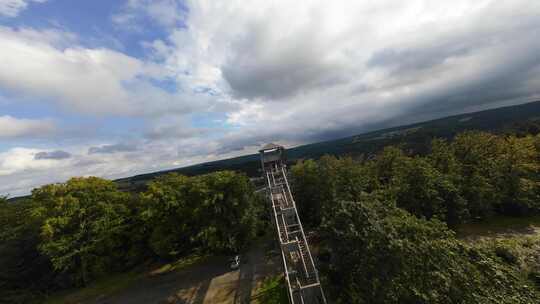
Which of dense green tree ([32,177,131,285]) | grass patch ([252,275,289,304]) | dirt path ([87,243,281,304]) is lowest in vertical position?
grass patch ([252,275,289,304])

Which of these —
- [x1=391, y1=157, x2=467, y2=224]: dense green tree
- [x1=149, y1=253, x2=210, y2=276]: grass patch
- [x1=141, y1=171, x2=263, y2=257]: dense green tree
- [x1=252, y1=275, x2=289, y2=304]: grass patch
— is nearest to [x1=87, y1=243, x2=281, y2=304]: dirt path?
[x1=252, y1=275, x2=289, y2=304]: grass patch

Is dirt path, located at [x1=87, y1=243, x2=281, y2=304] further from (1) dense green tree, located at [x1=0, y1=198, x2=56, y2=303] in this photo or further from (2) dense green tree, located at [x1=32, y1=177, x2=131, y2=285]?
(1) dense green tree, located at [x1=0, y1=198, x2=56, y2=303]

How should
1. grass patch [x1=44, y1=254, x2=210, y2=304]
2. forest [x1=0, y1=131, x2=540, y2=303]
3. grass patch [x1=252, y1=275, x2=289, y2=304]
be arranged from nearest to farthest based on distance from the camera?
1. grass patch [x1=252, y1=275, x2=289, y2=304]
2. forest [x1=0, y1=131, x2=540, y2=303]
3. grass patch [x1=44, y1=254, x2=210, y2=304]

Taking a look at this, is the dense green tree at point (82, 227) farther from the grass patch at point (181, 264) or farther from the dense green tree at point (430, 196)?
the dense green tree at point (430, 196)

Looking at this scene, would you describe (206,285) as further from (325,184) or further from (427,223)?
(427,223)

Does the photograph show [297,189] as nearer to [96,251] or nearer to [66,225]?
[96,251]

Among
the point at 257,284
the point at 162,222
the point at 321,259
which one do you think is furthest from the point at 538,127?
the point at 162,222
